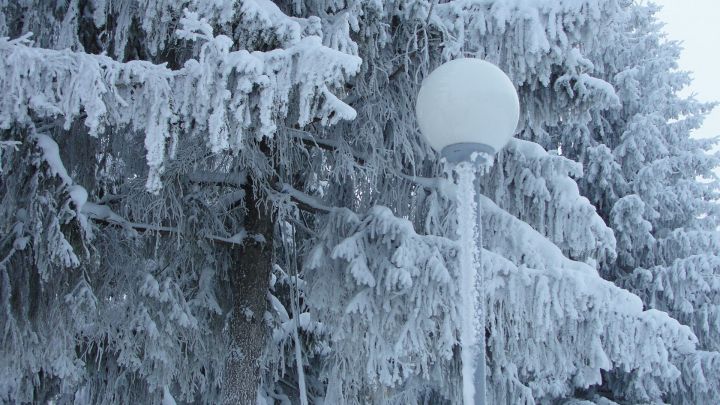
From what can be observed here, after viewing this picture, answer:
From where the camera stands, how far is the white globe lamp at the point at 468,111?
8.72 feet

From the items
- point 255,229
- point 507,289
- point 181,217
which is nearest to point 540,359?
point 507,289

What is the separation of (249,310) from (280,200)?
874 mm

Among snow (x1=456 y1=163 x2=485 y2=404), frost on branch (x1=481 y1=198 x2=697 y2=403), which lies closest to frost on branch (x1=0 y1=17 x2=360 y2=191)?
snow (x1=456 y1=163 x2=485 y2=404)

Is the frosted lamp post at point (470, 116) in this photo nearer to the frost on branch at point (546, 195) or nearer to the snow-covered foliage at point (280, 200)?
the snow-covered foliage at point (280, 200)

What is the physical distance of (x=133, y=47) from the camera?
4.82 m

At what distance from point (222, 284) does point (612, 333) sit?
3.25m

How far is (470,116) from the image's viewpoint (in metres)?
2.65

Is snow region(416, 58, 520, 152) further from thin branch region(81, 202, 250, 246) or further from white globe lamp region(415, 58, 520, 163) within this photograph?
thin branch region(81, 202, 250, 246)

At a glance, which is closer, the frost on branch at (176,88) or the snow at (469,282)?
the snow at (469,282)

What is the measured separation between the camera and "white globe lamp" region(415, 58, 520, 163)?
266cm

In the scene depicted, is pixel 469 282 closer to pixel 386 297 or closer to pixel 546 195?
pixel 386 297

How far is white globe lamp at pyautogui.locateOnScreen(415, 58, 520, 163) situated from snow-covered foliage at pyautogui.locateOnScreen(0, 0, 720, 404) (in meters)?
0.43

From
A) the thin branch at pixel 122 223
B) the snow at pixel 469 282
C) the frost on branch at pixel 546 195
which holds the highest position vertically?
the frost on branch at pixel 546 195

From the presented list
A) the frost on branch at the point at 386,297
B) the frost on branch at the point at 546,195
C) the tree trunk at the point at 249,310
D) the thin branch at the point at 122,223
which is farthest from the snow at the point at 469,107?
the thin branch at the point at 122,223
